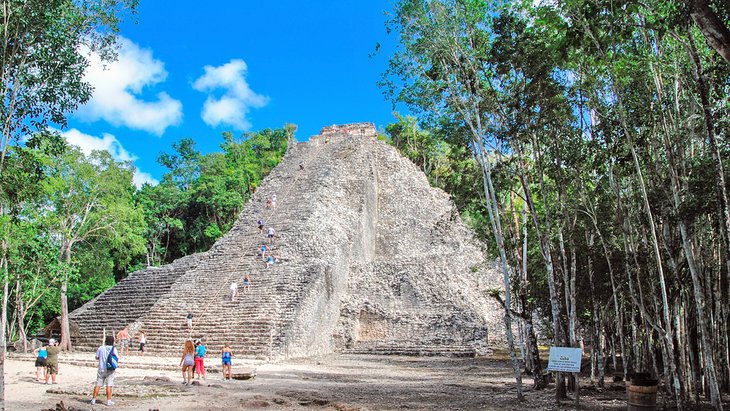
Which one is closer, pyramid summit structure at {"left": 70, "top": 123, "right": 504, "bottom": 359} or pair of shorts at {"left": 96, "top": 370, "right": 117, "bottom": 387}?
pair of shorts at {"left": 96, "top": 370, "right": 117, "bottom": 387}

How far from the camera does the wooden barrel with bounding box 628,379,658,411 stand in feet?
23.7

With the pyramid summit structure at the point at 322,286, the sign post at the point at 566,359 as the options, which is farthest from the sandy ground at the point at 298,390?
the pyramid summit structure at the point at 322,286

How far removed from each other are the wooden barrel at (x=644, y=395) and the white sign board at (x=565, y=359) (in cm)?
79

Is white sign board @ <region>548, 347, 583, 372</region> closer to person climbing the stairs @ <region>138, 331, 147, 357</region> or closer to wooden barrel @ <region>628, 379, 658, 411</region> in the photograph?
wooden barrel @ <region>628, 379, 658, 411</region>

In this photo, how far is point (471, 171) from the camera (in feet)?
41.7

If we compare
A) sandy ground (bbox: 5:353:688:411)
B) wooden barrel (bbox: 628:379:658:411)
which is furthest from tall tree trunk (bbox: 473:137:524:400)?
wooden barrel (bbox: 628:379:658:411)

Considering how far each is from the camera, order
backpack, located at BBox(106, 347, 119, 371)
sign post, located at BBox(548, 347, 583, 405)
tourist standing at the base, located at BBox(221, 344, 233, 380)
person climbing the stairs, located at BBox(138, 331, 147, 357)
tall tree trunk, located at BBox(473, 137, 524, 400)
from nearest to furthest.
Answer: backpack, located at BBox(106, 347, 119, 371) → sign post, located at BBox(548, 347, 583, 405) → tall tree trunk, located at BBox(473, 137, 524, 400) → tourist standing at the base, located at BBox(221, 344, 233, 380) → person climbing the stairs, located at BBox(138, 331, 147, 357)

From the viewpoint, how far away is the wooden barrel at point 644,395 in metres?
7.22

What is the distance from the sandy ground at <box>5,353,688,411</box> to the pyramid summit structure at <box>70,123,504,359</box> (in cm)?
221

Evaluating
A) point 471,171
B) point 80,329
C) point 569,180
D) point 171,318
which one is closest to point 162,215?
point 80,329

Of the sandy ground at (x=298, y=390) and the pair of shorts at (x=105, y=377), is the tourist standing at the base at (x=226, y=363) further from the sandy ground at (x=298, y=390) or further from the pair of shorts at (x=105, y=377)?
the pair of shorts at (x=105, y=377)

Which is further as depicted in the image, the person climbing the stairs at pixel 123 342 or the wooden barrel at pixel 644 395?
the person climbing the stairs at pixel 123 342

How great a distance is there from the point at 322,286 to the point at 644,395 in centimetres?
1367

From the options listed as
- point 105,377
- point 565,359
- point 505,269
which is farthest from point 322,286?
point 565,359
